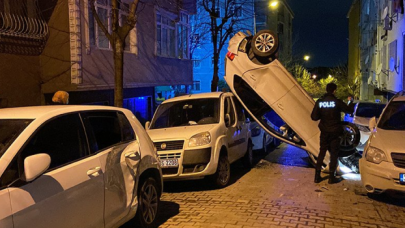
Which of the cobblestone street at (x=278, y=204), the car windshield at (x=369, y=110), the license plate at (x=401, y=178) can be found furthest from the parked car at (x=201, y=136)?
the car windshield at (x=369, y=110)

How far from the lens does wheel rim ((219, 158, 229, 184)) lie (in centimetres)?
747

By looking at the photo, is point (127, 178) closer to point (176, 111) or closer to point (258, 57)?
point (176, 111)

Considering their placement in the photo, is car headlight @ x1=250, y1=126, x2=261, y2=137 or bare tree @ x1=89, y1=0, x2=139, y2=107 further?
car headlight @ x1=250, y1=126, x2=261, y2=137

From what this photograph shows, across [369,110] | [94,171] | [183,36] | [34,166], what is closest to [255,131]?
[369,110]

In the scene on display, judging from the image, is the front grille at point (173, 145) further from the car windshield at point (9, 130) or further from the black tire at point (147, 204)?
the car windshield at point (9, 130)

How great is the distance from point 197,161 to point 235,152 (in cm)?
169

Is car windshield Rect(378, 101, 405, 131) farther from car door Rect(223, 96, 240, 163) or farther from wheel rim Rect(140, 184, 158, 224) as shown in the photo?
wheel rim Rect(140, 184, 158, 224)

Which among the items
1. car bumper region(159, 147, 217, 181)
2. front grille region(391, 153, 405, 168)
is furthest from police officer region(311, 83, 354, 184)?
car bumper region(159, 147, 217, 181)

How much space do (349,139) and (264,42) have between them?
270cm

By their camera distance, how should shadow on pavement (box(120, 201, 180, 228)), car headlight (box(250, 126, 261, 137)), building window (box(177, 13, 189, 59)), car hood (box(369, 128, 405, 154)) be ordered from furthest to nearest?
building window (box(177, 13, 189, 59)) → car headlight (box(250, 126, 261, 137)) → car hood (box(369, 128, 405, 154)) → shadow on pavement (box(120, 201, 180, 228))

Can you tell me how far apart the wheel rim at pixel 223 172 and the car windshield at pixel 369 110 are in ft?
17.3

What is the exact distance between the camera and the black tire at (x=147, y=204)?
4914 millimetres

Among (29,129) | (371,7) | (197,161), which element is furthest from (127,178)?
(371,7)

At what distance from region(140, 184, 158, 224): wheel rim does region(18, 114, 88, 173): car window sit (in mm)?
1336
